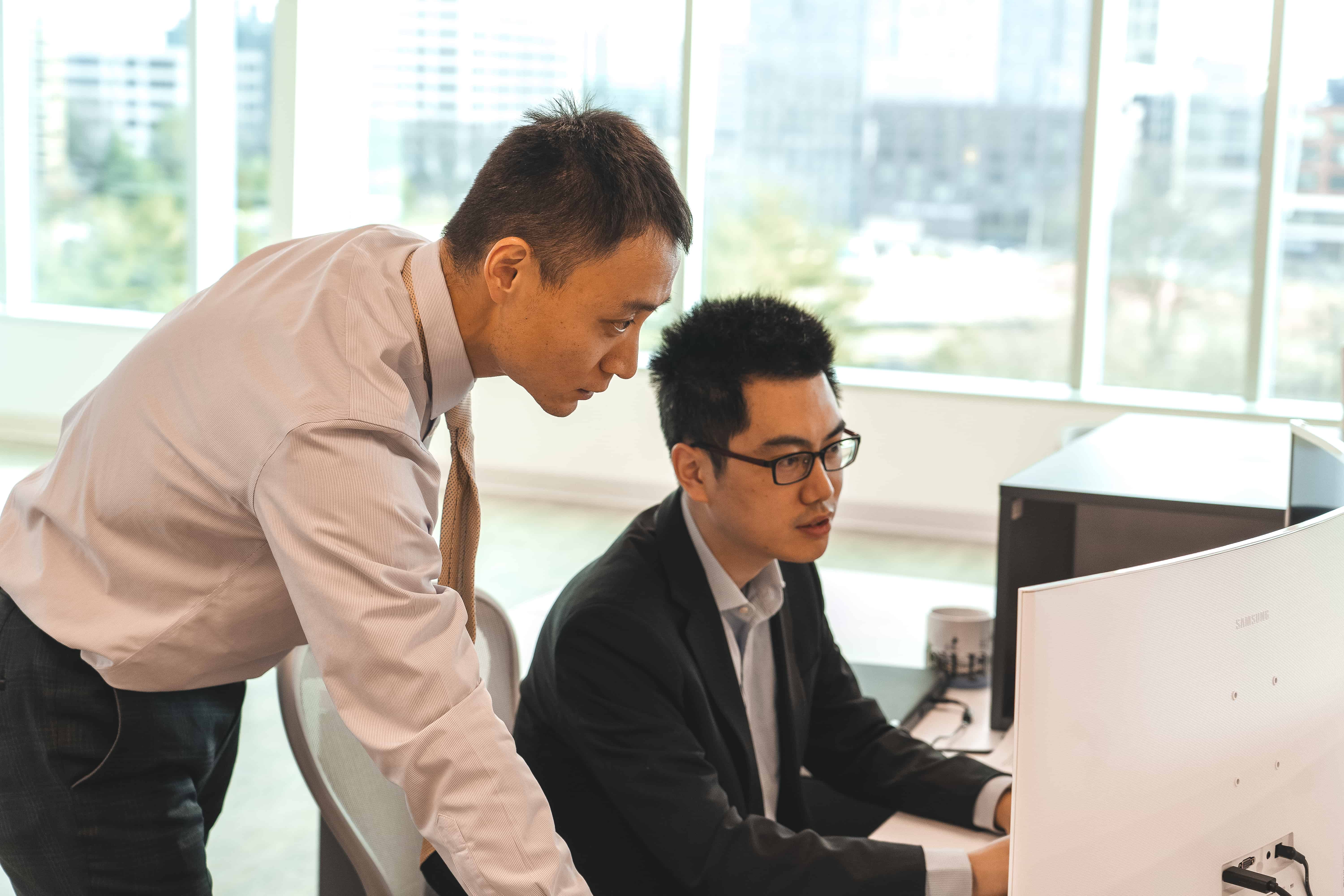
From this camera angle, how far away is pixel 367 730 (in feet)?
3.20

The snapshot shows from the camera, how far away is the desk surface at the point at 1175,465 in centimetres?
173

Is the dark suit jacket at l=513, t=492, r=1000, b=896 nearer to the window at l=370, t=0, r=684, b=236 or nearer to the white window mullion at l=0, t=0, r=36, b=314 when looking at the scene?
the window at l=370, t=0, r=684, b=236

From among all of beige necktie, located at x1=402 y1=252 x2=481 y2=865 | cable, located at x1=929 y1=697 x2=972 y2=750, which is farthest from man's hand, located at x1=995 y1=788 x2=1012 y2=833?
beige necktie, located at x1=402 y1=252 x2=481 y2=865

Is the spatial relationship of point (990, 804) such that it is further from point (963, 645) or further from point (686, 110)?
point (686, 110)

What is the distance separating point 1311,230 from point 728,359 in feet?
15.5

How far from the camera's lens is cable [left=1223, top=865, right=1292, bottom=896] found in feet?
3.10

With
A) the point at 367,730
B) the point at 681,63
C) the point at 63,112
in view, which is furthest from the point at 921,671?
the point at 63,112

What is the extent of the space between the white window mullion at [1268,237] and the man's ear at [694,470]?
4631 mm

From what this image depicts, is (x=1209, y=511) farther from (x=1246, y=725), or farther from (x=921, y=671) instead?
(x=1246, y=725)

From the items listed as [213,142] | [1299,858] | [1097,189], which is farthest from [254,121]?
[1299,858]

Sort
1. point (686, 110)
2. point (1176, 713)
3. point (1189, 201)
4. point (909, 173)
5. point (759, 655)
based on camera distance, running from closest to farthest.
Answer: point (1176, 713), point (759, 655), point (1189, 201), point (909, 173), point (686, 110)

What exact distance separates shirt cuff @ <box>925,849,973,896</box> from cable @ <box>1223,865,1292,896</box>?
1.16 feet

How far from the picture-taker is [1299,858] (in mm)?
993

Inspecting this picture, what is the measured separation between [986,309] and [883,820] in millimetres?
4371
